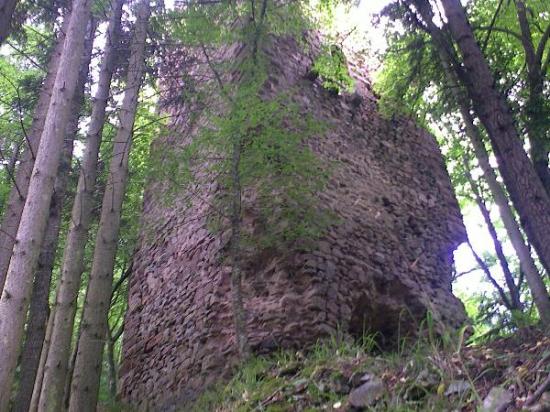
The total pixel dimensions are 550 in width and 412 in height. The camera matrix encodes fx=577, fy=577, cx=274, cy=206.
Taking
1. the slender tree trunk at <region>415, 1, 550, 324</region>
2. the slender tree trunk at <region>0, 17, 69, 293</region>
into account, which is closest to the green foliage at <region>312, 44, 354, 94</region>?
the slender tree trunk at <region>415, 1, 550, 324</region>

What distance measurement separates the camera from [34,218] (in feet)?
14.6

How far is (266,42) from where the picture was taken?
283 inches

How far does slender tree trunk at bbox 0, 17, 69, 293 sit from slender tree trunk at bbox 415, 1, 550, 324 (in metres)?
4.51

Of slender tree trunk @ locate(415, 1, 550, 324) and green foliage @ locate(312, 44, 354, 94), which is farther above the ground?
green foliage @ locate(312, 44, 354, 94)

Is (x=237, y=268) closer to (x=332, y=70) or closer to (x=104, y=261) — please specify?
(x=104, y=261)

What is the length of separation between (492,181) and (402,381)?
362 cm

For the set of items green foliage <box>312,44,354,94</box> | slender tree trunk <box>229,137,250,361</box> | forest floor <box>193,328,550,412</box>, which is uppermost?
green foliage <box>312,44,354,94</box>

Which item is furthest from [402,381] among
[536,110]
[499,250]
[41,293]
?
[499,250]

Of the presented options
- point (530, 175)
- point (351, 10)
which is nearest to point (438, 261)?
point (530, 175)

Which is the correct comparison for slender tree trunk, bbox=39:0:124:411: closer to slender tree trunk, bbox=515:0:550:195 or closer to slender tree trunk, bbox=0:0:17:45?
slender tree trunk, bbox=0:0:17:45

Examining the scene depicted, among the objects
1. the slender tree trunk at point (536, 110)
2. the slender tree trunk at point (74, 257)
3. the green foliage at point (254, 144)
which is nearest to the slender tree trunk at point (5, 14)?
the slender tree trunk at point (74, 257)

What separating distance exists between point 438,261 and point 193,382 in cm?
378

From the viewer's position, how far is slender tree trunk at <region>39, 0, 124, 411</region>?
541 cm

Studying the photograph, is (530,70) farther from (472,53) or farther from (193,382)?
(193,382)
